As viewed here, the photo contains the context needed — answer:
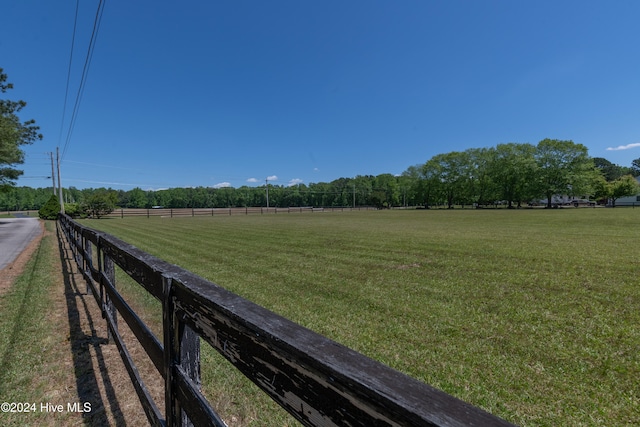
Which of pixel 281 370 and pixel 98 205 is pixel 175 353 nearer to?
pixel 281 370

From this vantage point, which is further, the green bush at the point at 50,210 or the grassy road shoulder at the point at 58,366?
the green bush at the point at 50,210

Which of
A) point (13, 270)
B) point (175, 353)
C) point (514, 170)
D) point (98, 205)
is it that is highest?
point (514, 170)

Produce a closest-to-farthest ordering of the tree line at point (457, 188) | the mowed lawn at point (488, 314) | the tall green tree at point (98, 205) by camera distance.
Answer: the mowed lawn at point (488, 314) → the tall green tree at point (98, 205) → the tree line at point (457, 188)

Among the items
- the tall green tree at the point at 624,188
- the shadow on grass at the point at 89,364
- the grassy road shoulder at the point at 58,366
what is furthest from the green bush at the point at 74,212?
the tall green tree at the point at 624,188

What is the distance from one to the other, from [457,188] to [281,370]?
81.2 metres

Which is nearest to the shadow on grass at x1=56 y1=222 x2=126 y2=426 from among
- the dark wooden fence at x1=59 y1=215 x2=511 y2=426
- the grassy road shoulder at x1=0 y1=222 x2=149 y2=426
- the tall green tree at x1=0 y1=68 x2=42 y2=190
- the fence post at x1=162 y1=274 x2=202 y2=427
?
the grassy road shoulder at x1=0 y1=222 x2=149 y2=426

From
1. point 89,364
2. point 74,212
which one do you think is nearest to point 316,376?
point 89,364

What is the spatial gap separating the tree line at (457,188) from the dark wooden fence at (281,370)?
41.2 metres

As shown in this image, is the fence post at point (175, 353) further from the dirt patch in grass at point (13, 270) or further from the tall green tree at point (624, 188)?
the tall green tree at point (624, 188)

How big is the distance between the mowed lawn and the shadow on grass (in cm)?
221

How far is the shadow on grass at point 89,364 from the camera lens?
2580 millimetres

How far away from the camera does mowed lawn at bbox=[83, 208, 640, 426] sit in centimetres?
275

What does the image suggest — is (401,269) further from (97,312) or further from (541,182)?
(541,182)

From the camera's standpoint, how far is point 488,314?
14.7 ft
